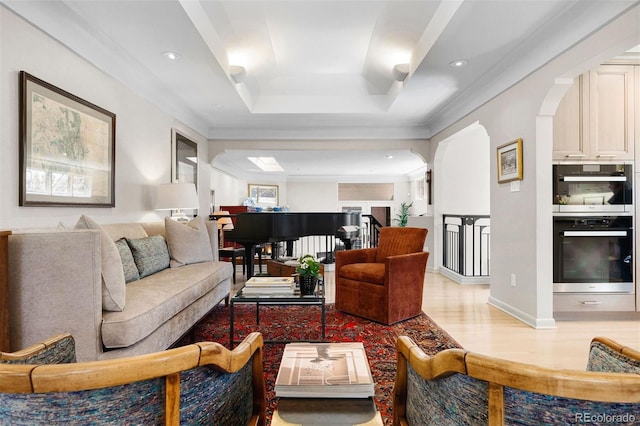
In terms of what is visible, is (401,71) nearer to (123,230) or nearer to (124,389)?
(123,230)

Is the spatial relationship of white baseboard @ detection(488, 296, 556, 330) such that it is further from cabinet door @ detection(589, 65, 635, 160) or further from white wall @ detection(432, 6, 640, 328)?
cabinet door @ detection(589, 65, 635, 160)

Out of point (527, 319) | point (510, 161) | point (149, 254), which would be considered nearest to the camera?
point (149, 254)

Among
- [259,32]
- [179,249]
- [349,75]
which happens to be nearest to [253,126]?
[349,75]

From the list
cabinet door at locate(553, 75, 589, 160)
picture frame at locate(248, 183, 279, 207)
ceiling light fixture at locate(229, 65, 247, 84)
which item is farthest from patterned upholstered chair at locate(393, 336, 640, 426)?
picture frame at locate(248, 183, 279, 207)

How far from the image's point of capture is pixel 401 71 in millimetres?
3738

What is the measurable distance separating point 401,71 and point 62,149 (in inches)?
128

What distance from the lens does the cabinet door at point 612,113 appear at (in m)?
3.16

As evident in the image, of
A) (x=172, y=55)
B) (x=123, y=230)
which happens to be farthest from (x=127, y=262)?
(x=172, y=55)

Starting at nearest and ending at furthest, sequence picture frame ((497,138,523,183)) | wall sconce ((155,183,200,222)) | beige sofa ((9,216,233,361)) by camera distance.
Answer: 1. beige sofa ((9,216,233,361))
2. picture frame ((497,138,523,183))
3. wall sconce ((155,183,200,222))

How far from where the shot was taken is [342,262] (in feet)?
11.3

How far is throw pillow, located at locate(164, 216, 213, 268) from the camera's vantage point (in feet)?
11.1

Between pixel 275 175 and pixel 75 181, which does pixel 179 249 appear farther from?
pixel 275 175

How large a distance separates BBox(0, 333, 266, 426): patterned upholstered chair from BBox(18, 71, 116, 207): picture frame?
7.18 ft

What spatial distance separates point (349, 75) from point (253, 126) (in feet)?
6.31
